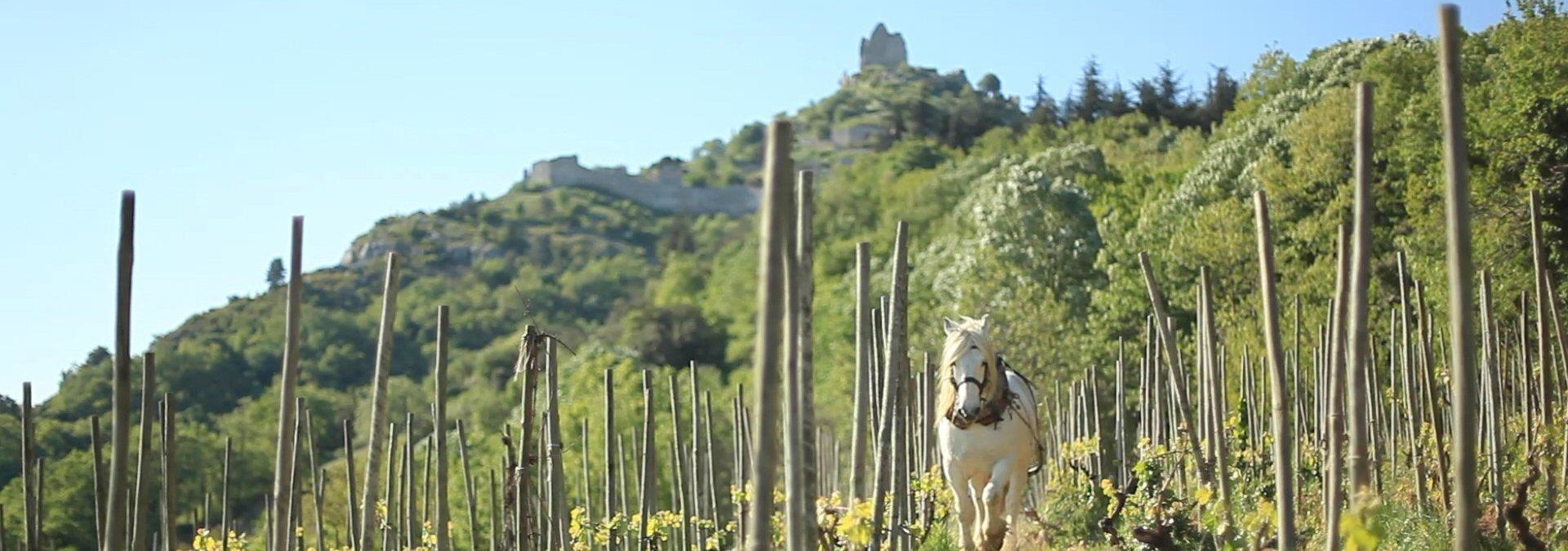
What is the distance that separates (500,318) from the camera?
432 ft

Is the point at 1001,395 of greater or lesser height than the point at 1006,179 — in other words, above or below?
below

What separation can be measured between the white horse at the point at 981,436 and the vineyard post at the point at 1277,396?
18.2 feet

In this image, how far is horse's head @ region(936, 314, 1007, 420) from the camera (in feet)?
47.5

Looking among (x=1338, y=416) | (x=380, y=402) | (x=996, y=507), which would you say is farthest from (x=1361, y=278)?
(x=996, y=507)

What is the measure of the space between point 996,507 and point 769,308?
9226 millimetres

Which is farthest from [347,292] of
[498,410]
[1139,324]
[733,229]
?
[1139,324]

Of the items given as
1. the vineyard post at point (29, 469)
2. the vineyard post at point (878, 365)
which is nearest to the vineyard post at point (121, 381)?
the vineyard post at point (29, 469)

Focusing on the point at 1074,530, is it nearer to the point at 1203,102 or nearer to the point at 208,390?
the point at 1203,102

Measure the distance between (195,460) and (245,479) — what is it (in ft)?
18.3

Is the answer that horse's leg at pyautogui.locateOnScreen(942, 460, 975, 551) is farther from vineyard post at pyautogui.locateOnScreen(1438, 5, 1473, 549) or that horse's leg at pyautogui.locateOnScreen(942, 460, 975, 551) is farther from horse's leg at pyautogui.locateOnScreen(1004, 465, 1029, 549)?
vineyard post at pyautogui.locateOnScreen(1438, 5, 1473, 549)

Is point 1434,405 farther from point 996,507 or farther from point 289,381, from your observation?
point 289,381

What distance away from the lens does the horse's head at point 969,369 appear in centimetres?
1448

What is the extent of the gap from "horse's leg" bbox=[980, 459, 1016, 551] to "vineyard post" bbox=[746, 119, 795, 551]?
8758mm

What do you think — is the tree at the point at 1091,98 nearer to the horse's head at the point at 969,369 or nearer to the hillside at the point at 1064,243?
the hillside at the point at 1064,243
